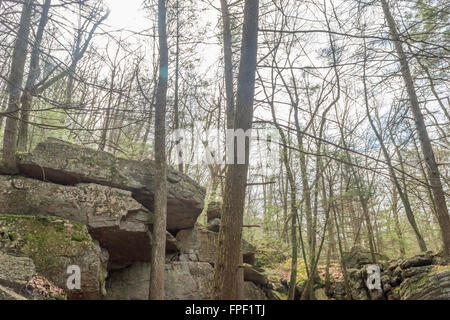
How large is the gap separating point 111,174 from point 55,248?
2.33 metres

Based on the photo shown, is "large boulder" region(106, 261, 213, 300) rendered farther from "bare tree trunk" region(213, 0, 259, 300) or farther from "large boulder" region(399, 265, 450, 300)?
"large boulder" region(399, 265, 450, 300)

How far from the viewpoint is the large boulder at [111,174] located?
6129 millimetres

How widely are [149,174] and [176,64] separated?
5.68 meters

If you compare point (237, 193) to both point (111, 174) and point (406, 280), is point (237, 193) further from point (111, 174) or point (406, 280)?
point (406, 280)

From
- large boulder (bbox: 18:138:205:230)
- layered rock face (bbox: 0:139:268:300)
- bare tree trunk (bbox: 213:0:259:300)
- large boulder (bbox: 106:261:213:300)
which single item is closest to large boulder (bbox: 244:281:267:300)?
layered rock face (bbox: 0:139:268:300)

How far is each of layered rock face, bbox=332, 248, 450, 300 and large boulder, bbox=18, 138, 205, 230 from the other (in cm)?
562

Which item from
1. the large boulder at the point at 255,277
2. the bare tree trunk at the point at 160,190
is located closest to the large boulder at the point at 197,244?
the large boulder at the point at 255,277

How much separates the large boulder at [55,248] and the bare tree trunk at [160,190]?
1177 millimetres

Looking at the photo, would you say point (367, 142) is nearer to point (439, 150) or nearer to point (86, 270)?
point (86, 270)

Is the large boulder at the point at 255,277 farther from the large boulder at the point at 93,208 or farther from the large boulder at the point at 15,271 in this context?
the large boulder at the point at 15,271

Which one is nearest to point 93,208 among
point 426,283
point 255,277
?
point 255,277

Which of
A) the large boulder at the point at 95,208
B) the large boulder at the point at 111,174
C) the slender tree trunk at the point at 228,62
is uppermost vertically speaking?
the slender tree trunk at the point at 228,62

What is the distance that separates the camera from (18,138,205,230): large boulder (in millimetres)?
6129

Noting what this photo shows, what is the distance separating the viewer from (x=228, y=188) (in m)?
3.87
